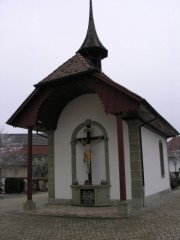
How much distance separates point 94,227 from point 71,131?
5803 millimetres

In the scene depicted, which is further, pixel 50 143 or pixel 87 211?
pixel 50 143

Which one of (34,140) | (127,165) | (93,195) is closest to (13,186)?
(93,195)

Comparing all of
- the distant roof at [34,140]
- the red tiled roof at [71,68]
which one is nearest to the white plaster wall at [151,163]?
the red tiled roof at [71,68]

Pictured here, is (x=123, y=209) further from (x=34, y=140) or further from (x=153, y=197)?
(x=34, y=140)

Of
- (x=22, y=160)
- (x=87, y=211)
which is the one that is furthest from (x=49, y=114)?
(x=22, y=160)

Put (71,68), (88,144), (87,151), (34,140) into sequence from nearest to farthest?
1. (71,68)
2. (87,151)
3. (88,144)
4. (34,140)

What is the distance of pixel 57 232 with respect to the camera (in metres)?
7.70

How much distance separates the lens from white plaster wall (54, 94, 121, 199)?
40.6 ft

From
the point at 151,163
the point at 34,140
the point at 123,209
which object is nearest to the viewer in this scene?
the point at 123,209

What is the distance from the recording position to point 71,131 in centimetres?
1338

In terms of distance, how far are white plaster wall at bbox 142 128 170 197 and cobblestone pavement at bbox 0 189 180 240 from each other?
231cm

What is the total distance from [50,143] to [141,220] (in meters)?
6.19

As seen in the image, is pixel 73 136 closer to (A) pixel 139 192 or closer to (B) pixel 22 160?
(A) pixel 139 192

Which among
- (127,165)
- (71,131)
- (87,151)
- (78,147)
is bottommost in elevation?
(127,165)
